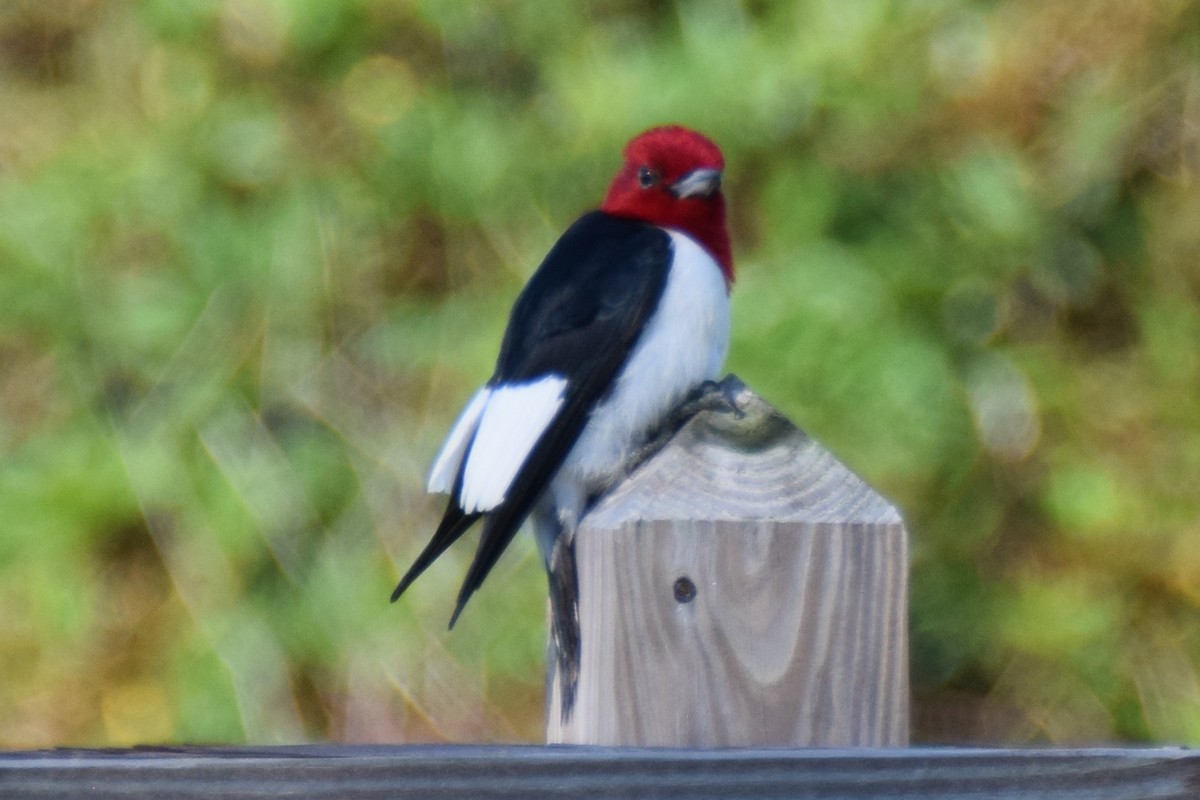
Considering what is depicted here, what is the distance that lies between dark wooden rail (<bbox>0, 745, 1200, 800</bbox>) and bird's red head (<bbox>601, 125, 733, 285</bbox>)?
1.58m

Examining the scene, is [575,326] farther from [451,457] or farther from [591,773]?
[591,773]

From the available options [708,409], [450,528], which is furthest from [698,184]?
[708,409]

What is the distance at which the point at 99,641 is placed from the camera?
3.55 meters

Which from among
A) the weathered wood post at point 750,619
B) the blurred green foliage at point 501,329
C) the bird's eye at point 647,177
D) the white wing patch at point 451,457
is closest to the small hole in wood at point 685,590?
the weathered wood post at point 750,619

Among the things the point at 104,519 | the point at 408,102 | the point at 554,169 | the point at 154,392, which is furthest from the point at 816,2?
the point at 104,519

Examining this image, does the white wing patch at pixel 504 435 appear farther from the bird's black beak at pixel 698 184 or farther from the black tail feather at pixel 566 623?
the bird's black beak at pixel 698 184

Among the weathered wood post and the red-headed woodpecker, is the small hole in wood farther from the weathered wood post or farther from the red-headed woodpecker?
the red-headed woodpecker

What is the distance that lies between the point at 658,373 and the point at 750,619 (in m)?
0.90

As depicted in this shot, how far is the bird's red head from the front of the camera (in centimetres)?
264

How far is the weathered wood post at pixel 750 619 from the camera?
124 centimetres

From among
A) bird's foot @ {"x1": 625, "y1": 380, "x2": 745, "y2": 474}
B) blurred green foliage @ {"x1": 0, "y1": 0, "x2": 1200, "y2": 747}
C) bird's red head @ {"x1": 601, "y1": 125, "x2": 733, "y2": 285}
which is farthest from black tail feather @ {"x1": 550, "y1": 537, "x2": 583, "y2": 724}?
blurred green foliage @ {"x1": 0, "y1": 0, "x2": 1200, "y2": 747}

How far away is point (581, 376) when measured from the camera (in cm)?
212

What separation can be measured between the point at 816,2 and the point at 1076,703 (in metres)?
1.60

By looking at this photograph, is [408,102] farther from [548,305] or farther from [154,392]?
[548,305]
